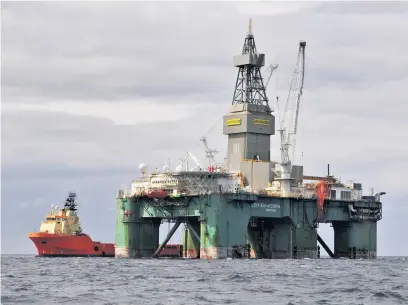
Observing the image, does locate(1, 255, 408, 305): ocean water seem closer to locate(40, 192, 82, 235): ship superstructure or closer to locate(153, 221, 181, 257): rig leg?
locate(153, 221, 181, 257): rig leg

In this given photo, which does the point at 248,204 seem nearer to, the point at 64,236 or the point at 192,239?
the point at 192,239

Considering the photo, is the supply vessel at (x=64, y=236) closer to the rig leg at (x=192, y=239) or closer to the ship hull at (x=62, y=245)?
the ship hull at (x=62, y=245)

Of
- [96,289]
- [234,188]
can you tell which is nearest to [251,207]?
[234,188]

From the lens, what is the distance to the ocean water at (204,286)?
204 feet

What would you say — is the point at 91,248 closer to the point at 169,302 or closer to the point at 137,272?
the point at 137,272

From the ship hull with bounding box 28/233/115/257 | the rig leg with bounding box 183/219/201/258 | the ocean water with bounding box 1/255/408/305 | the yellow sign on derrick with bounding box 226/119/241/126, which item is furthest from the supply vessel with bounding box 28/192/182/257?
the ocean water with bounding box 1/255/408/305

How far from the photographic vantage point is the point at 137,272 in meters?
88.9

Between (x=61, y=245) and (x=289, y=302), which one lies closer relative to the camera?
(x=289, y=302)

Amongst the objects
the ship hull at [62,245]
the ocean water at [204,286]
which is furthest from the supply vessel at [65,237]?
the ocean water at [204,286]

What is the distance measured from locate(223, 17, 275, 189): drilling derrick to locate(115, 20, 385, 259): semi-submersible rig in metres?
0.13

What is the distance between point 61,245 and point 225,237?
39485mm

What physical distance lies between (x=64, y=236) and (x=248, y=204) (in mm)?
39136

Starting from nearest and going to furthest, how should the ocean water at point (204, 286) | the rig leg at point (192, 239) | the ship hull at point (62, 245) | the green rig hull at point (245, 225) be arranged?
the ocean water at point (204, 286) → the green rig hull at point (245, 225) → the rig leg at point (192, 239) → the ship hull at point (62, 245)

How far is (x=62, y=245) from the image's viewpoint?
150 m
